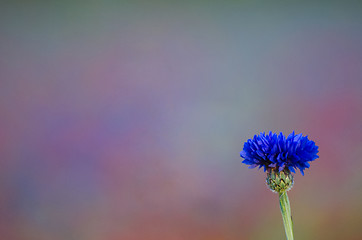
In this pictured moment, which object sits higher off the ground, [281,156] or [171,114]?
[171,114]

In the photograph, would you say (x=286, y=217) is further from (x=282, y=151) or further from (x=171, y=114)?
(x=171, y=114)

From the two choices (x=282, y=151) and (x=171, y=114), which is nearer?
(x=282, y=151)

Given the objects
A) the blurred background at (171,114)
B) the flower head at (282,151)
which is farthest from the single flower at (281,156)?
the blurred background at (171,114)

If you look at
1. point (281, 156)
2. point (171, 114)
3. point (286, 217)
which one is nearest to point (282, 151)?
point (281, 156)

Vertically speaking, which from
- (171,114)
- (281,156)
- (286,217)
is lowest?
(286,217)

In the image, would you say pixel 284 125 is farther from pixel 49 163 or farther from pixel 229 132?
pixel 49 163

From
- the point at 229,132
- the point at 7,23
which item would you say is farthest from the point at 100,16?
the point at 229,132
